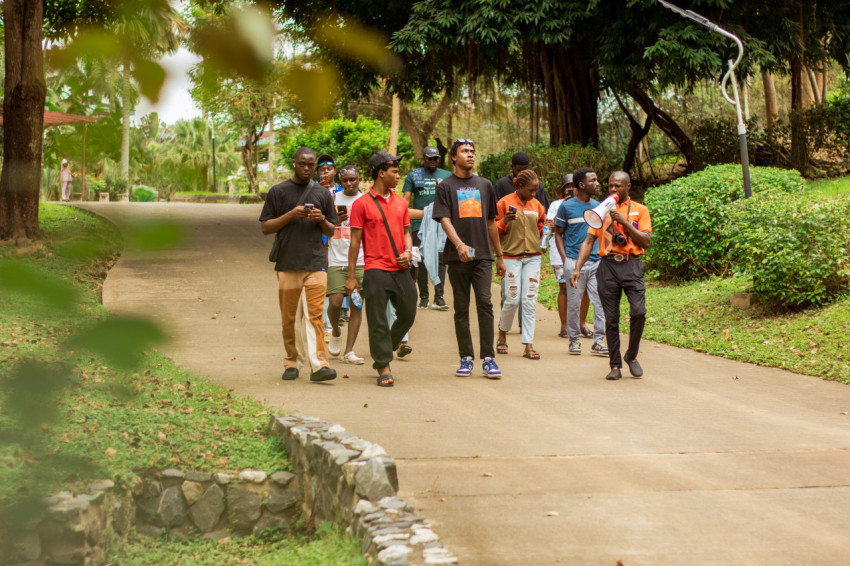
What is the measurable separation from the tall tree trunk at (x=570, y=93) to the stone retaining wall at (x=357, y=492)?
14.1 metres

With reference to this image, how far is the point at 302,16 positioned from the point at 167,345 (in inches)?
29.6

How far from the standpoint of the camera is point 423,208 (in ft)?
34.8

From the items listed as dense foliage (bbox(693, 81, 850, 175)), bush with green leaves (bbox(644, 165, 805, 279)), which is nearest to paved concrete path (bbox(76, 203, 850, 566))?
bush with green leaves (bbox(644, 165, 805, 279))

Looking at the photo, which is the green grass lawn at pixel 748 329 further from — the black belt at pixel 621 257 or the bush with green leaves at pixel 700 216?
the black belt at pixel 621 257

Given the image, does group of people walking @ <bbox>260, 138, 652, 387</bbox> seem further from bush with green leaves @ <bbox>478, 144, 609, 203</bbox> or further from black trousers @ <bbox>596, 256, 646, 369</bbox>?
bush with green leaves @ <bbox>478, 144, 609, 203</bbox>

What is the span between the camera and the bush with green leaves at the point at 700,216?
12.6 metres

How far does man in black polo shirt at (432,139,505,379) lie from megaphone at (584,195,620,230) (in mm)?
878

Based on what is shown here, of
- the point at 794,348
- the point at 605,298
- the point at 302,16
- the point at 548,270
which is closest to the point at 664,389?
the point at 605,298

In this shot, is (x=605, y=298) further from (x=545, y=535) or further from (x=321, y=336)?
(x=545, y=535)

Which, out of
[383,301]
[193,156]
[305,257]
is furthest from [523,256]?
[193,156]

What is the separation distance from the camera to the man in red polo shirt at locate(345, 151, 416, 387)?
758cm

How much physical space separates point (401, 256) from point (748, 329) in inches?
173

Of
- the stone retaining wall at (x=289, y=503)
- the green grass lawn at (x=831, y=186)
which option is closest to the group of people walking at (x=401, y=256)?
the stone retaining wall at (x=289, y=503)

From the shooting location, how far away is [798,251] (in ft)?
32.2
